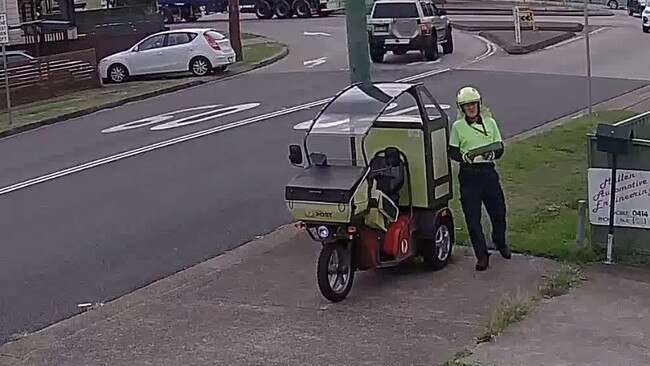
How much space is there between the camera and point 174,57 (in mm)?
32625

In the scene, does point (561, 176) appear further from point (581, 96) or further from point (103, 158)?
point (581, 96)

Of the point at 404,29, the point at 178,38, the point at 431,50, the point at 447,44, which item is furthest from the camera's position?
the point at 447,44

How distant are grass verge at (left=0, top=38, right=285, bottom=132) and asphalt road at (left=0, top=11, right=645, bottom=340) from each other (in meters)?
0.85

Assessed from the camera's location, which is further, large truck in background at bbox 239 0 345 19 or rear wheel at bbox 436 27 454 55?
large truck in background at bbox 239 0 345 19

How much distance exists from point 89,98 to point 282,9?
31.2 meters

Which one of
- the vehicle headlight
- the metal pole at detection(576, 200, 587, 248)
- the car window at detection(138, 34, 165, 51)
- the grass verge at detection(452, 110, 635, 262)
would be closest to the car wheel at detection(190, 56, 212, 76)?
the car window at detection(138, 34, 165, 51)

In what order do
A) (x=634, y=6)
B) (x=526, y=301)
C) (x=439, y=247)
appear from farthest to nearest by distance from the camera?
(x=634, y=6) < (x=439, y=247) < (x=526, y=301)

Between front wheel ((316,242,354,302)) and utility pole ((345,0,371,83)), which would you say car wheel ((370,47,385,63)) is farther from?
front wheel ((316,242,354,302))

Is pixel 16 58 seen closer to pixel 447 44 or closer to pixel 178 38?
pixel 178 38

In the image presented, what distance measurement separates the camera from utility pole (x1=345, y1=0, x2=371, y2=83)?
11469mm

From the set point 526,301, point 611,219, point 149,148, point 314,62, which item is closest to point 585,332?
point 526,301

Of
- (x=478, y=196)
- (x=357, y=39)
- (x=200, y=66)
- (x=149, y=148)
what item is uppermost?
(x=357, y=39)

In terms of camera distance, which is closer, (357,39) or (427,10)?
(357,39)

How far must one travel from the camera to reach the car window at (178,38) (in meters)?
32.6
